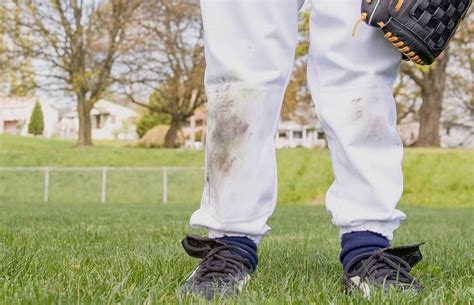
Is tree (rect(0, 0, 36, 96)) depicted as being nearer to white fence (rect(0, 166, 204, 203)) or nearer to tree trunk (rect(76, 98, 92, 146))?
tree trunk (rect(76, 98, 92, 146))

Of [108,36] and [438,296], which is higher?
[108,36]

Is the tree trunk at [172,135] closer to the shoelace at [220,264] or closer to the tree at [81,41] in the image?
the tree at [81,41]

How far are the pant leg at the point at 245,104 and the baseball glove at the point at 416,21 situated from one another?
0.26m

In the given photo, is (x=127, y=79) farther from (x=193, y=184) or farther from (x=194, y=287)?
(x=194, y=287)

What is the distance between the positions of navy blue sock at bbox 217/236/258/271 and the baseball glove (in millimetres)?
738

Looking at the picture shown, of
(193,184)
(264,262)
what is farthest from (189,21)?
(264,262)

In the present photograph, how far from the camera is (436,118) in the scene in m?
25.5

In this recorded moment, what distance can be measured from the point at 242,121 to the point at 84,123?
2640 centimetres

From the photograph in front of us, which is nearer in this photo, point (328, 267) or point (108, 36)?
point (328, 267)

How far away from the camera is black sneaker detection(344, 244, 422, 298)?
6.21ft

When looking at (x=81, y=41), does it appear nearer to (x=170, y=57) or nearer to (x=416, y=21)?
(x=170, y=57)

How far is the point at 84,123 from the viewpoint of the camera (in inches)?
1090

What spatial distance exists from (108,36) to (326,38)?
25.7 m

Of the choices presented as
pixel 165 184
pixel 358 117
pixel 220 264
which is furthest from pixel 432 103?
pixel 220 264
